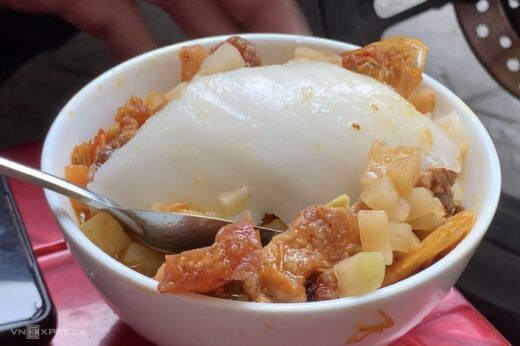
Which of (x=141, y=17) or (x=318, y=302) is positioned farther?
(x=141, y=17)

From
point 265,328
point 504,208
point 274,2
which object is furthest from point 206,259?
point 504,208

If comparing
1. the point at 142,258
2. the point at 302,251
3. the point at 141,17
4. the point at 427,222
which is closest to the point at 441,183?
the point at 427,222

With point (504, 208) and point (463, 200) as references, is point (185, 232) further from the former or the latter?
point (504, 208)

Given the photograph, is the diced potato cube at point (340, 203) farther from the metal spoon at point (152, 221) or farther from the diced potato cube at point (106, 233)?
the diced potato cube at point (106, 233)

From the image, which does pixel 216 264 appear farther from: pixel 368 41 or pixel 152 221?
pixel 368 41

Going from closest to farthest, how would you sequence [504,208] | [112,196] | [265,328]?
[265,328] → [112,196] → [504,208]

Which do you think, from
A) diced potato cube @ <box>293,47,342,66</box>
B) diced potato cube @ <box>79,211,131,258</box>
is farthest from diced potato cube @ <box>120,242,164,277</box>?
diced potato cube @ <box>293,47,342,66</box>
